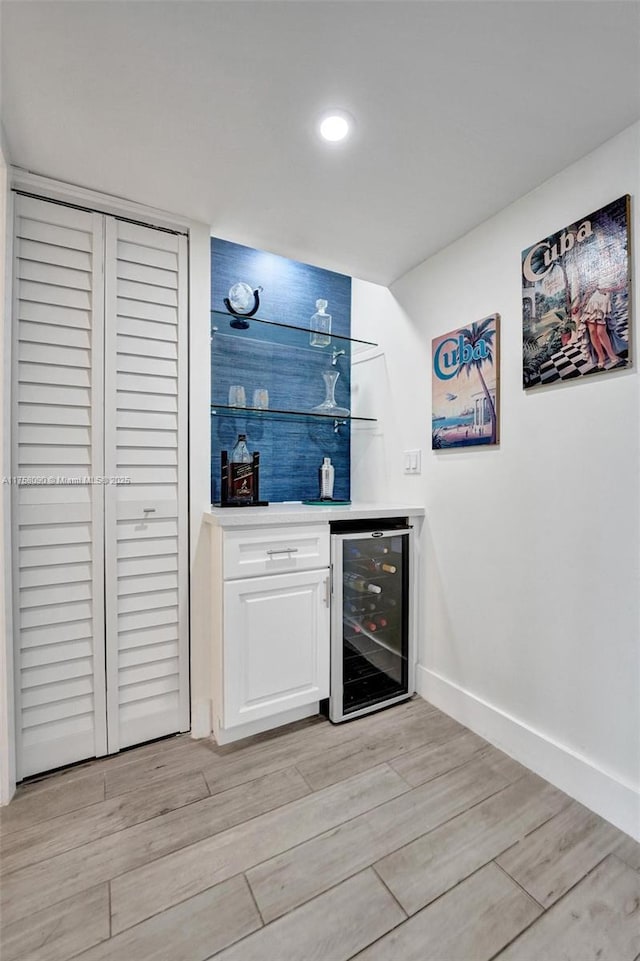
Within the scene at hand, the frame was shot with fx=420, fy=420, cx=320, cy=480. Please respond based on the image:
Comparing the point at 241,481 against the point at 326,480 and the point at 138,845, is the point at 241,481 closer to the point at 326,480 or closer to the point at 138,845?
the point at 326,480

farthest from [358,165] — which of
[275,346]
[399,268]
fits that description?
[275,346]

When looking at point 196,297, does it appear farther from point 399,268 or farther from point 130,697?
point 130,697

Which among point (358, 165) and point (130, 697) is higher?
point (358, 165)

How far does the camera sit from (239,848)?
1.31m

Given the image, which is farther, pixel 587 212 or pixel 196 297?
pixel 196 297

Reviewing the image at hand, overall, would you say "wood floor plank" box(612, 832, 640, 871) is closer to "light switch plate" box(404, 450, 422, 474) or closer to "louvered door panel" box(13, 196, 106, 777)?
"light switch plate" box(404, 450, 422, 474)

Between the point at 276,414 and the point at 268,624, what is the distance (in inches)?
47.2

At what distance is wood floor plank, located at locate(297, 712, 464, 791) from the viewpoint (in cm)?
165

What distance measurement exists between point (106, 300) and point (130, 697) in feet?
5.52

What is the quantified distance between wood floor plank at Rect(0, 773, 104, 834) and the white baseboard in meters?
1.52

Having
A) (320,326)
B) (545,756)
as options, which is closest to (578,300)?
(320,326)

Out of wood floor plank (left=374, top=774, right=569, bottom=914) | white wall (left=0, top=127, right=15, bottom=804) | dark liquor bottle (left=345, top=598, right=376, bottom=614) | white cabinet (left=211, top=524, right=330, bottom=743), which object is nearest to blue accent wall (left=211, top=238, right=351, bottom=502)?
white cabinet (left=211, top=524, right=330, bottom=743)

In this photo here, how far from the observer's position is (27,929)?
3.54 feet

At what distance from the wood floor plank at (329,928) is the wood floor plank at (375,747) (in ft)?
1.37
